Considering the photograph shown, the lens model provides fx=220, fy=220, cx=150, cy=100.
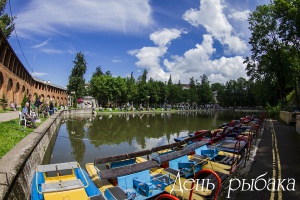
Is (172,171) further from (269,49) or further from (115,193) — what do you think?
(269,49)

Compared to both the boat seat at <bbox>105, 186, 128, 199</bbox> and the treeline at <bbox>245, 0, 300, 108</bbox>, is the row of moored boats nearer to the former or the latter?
the boat seat at <bbox>105, 186, 128, 199</bbox>

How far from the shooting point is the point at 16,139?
30.4ft

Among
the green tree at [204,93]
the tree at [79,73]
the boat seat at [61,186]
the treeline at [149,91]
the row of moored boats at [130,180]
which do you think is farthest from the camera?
the green tree at [204,93]

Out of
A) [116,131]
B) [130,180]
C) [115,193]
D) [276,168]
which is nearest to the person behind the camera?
[115,193]

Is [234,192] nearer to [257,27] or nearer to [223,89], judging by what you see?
[257,27]

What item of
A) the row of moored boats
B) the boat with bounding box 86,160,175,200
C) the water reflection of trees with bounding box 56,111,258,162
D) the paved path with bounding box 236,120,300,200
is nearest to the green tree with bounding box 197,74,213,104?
the water reflection of trees with bounding box 56,111,258,162

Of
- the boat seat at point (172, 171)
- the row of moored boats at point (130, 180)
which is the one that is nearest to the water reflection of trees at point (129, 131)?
the row of moored boats at point (130, 180)

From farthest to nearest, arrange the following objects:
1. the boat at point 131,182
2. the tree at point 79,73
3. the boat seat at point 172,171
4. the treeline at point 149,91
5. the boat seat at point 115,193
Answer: the tree at point 79,73 < the treeline at point 149,91 < the boat seat at point 172,171 < the boat at point 131,182 < the boat seat at point 115,193

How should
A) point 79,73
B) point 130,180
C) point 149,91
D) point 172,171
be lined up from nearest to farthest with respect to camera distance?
point 130,180 → point 172,171 → point 79,73 → point 149,91

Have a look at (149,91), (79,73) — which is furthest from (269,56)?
(79,73)

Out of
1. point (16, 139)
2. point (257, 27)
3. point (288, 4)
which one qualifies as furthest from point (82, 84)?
point (16, 139)

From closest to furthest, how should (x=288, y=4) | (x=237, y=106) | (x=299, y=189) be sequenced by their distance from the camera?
(x=299, y=189)
(x=288, y=4)
(x=237, y=106)

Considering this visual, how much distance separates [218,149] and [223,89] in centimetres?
11821

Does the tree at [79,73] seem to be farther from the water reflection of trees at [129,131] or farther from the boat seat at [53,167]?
the boat seat at [53,167]
